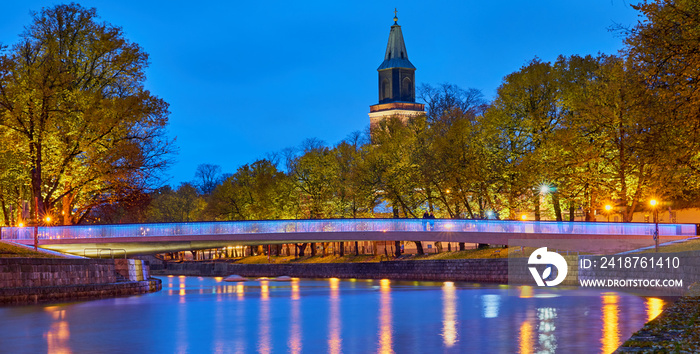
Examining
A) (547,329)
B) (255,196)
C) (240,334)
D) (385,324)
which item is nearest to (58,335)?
(240,334)

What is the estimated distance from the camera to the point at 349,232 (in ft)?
172

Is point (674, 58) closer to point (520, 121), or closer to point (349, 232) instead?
point (349, 232)

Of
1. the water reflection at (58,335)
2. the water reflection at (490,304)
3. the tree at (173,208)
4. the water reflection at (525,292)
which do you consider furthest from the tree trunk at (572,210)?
the tree at (173,208)

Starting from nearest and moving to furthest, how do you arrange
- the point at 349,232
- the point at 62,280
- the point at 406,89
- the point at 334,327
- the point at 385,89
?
the point at 334,327
the point at 62,280
the point at 349,232
the point at 406,89
the point at 385,89

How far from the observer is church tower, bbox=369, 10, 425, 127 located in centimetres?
14275

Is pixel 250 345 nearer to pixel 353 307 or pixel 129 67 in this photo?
pixel 353 307

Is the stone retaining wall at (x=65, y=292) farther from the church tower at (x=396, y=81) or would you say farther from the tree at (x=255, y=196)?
the church tower at (x=396, y=81)

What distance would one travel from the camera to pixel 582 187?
53.4 meters

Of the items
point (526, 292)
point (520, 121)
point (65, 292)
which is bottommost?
point (526, 292)

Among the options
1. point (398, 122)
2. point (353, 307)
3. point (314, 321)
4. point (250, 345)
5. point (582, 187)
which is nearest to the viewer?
point (250, 345)

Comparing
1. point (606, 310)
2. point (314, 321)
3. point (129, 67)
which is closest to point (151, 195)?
point (129, 67)

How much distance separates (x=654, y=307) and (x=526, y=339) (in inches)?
415

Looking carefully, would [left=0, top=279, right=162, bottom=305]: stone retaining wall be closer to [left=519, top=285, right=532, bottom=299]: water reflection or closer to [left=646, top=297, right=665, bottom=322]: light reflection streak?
[left=519, top=285, right=532, bottom=299]: water reflection

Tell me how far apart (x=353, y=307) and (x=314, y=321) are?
22.3ft
